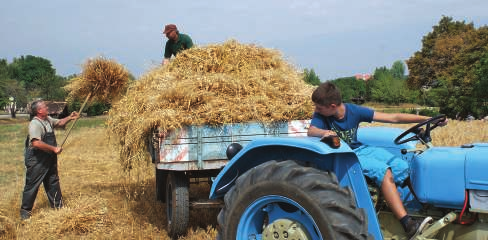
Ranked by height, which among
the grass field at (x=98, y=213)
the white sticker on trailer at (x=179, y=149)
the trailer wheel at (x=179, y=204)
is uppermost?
the white sticker on trailer at (x=179, y=149)

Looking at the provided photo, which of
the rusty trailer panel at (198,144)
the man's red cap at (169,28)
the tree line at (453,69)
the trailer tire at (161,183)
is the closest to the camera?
the rusty trailer panel at (198,144)

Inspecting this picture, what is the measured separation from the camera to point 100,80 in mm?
7316

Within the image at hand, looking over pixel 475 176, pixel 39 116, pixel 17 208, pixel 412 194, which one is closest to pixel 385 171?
pixel 412 194

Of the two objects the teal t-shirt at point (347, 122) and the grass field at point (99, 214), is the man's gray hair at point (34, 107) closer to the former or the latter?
the grass field at point (99, 214)

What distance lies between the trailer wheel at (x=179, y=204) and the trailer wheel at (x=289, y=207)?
191 centimetres

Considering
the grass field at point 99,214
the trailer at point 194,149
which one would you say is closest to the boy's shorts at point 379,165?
the trailer at point 194,149

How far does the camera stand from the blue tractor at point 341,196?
2936mm

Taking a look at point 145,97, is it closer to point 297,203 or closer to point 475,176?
point 297,203

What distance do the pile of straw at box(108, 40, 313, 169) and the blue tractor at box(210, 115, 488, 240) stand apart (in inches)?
70.8

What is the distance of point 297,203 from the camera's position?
3078mm

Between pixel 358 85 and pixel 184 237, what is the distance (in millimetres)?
94325

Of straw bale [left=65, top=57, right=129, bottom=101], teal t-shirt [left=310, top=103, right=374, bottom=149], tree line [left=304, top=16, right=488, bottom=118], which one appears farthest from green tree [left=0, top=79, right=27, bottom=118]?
teal t-shirt [left=310, top=103, right=374, bottom=149]

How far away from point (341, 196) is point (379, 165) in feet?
1.47

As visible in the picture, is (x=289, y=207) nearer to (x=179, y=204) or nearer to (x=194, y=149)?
(x=194, y=149)
